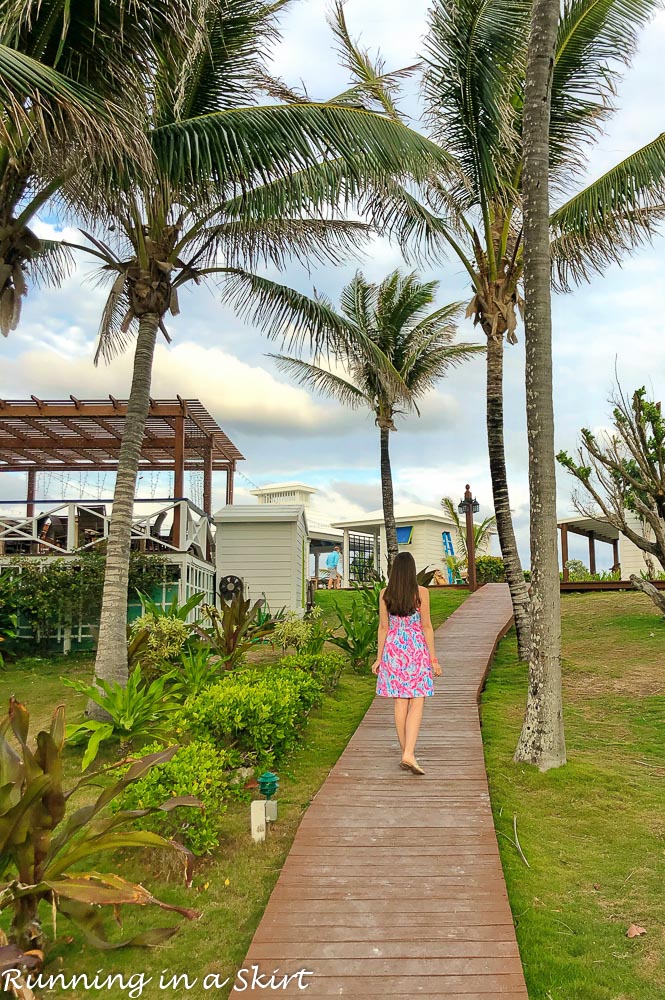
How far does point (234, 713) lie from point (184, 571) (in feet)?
22.5

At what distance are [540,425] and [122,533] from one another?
4.75m

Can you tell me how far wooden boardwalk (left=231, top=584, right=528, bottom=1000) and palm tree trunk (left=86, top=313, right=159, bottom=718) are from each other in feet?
10.4

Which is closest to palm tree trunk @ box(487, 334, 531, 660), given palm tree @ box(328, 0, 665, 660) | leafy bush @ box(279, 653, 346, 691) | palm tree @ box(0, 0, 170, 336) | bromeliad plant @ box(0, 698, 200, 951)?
palm tree @ box(328, 0, 665, 660)

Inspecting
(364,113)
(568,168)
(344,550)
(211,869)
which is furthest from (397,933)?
(344,550)

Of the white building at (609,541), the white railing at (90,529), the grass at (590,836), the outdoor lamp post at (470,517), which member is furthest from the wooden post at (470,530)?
the grass at (590,836)

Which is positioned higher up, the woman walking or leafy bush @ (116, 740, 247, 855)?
the woman walking

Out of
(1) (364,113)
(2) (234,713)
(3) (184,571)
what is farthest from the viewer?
(3) (184,571)

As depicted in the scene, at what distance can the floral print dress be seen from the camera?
6078 mm

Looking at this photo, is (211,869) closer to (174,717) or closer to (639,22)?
(174,717)

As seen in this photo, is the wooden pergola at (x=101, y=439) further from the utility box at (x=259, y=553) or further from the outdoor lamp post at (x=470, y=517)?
the outdoor lamp post at (x=470, y=517)

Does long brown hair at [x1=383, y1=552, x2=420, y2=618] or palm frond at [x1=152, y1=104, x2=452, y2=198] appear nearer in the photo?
long brown hair at [x1=383, y1=552, x2=420, y2=618]

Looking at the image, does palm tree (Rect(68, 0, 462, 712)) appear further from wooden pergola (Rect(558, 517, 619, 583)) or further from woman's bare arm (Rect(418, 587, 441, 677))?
wooden pergola (Rect(558, 517, 619, 583))

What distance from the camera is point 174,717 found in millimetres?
7281

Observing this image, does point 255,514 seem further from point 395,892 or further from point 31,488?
point 395,892
